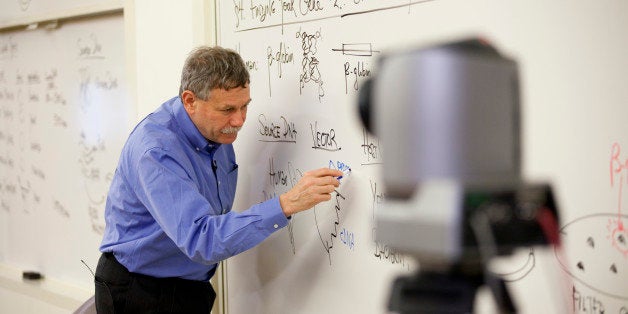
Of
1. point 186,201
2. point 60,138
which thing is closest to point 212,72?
point 186,201

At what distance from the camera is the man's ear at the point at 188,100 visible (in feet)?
4.78

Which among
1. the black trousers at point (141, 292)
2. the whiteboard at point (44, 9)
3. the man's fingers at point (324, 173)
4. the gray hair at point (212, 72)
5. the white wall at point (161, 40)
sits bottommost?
the black trousers at point (141, 292)

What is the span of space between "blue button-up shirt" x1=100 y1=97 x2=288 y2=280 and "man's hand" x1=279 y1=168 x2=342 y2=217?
→ 2cm

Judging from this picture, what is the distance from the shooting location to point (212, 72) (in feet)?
4.58

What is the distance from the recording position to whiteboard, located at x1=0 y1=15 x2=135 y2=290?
7.77ft

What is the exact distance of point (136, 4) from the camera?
212 centimetres

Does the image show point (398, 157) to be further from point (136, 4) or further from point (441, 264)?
point (136, 4)

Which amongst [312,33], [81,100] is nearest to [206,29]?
[312,33]

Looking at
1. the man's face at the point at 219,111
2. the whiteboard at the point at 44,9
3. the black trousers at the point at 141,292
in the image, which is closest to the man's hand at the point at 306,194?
the man's face at the point at 219,111

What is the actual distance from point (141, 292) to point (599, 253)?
1036 millimetres

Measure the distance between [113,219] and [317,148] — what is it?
0.54 metres

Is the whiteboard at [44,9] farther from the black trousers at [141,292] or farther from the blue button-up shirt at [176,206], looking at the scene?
the black trousers at [141,292]

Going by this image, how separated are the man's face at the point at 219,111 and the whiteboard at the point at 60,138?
80cm

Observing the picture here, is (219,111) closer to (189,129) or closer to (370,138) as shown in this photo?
(189,129)
